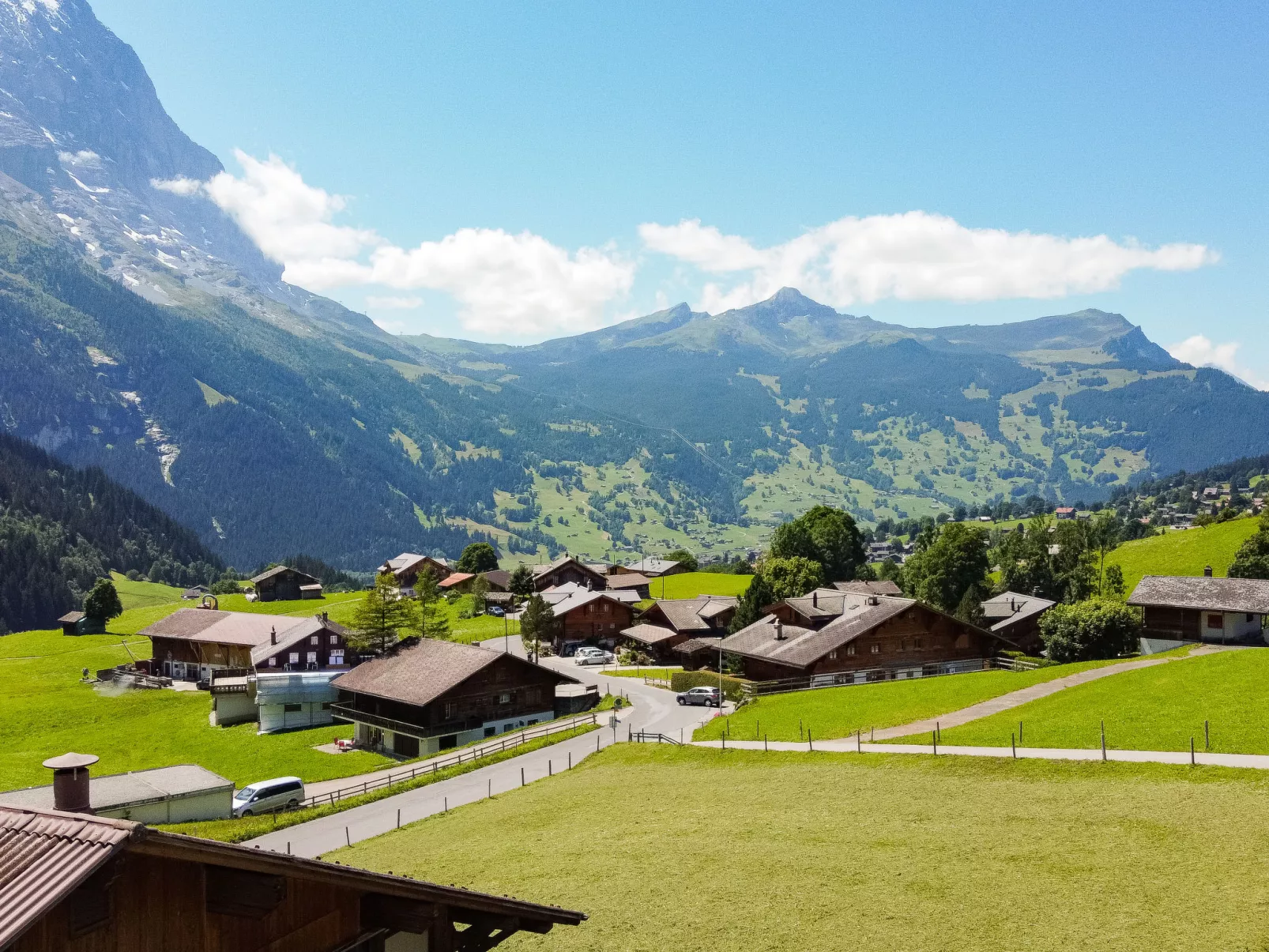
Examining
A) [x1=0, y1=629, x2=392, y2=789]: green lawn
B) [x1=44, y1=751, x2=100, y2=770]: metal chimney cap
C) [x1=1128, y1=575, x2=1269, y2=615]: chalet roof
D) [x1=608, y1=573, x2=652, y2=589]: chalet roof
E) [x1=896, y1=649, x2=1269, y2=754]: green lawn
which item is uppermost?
[x1=44, y1=751, x2=100, y2=770]: metal chimney cap

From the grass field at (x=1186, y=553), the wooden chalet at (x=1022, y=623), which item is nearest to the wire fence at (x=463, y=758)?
the wooden chalet at (x=1022, y=623)

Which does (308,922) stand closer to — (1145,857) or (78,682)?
(1145,857)

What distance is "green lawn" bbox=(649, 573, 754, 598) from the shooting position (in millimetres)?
161500

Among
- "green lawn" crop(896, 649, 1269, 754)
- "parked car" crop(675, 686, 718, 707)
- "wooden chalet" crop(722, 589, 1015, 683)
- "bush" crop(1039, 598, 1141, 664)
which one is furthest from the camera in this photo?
"wooden chalet" crop(722, 589, 1015, 683)

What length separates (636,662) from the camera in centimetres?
11025

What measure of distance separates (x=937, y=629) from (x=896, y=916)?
7017 centimetres

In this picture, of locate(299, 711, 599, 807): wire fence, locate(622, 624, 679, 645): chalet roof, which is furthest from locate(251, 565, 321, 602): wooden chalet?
locate(299, 711, 599, 807): wire fence

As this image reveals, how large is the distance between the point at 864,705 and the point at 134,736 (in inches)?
2461

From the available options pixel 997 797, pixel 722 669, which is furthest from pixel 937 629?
pixel 997 797

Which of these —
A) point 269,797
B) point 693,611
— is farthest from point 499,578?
point 269,797

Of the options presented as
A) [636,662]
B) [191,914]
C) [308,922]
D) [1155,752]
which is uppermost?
[191,914]

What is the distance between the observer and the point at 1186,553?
122m

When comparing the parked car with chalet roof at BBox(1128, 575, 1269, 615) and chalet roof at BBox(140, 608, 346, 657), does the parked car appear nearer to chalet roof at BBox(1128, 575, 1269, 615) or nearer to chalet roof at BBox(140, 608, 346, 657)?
chalet roof at BBox(1128, 575, 1269, 615)

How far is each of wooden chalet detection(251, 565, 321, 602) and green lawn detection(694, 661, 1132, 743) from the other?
130519 millimetres
